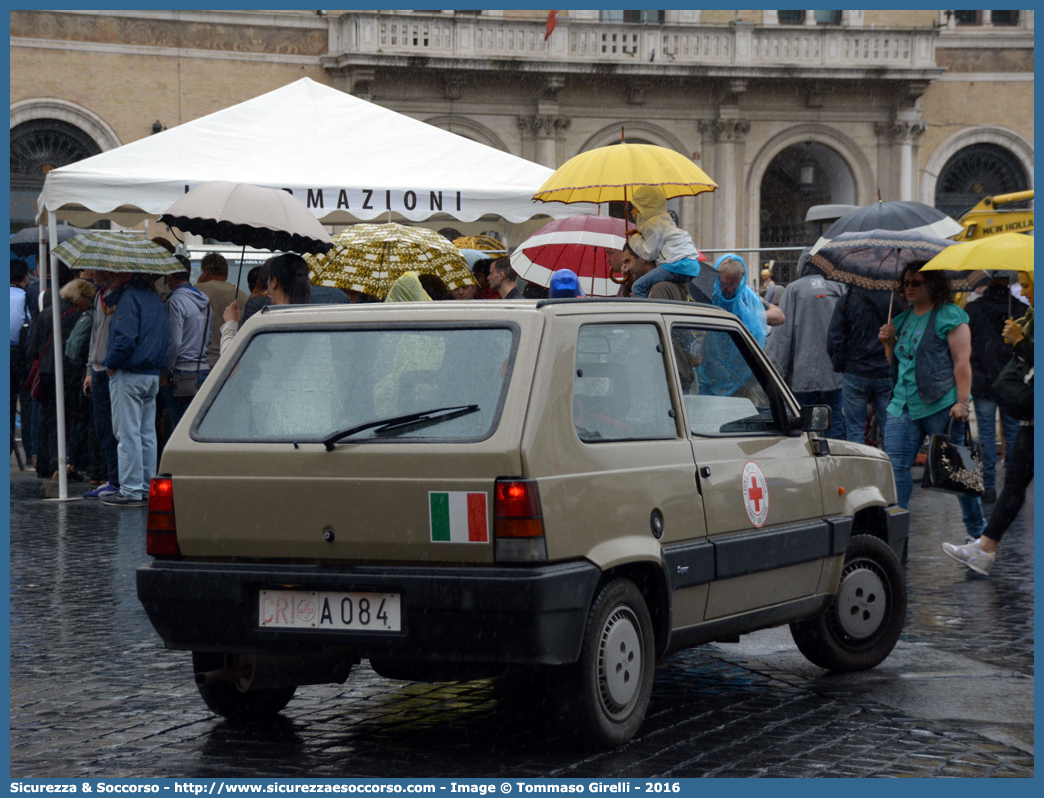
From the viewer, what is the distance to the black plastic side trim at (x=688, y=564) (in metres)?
4.95

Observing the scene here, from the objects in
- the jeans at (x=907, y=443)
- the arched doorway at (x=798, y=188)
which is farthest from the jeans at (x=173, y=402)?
the arched doorway at (x=798, y=188)

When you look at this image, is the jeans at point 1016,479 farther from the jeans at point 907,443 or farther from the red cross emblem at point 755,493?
the red cross emblem at point 755,493

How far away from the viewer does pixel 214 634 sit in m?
4.78

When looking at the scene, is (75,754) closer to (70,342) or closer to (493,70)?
(70,342)

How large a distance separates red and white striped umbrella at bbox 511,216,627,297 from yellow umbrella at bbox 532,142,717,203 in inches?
60.9

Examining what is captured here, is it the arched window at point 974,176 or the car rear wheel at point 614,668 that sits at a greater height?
the arched window at point 974,176

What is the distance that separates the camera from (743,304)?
34.5ft

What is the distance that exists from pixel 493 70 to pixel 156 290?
20.1 metres

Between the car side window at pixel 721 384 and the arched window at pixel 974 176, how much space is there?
30.4m

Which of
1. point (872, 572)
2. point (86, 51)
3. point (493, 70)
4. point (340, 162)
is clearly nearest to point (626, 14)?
point (493, 70)

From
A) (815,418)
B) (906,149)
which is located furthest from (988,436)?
(906,149)

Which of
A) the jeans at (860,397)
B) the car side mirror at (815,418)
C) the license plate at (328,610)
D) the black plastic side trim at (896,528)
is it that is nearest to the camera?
the license plate at (328,610)

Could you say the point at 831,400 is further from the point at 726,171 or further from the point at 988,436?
the point at 726,171

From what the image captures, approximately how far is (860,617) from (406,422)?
8.47 feet
